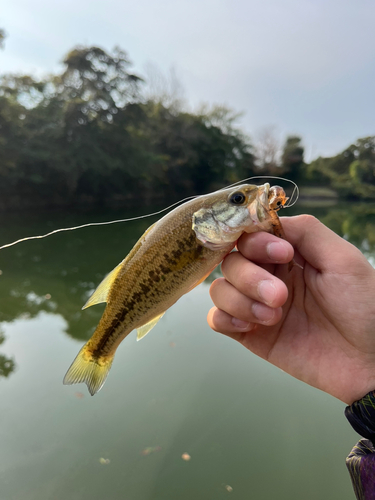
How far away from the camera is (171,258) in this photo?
1.76 metres

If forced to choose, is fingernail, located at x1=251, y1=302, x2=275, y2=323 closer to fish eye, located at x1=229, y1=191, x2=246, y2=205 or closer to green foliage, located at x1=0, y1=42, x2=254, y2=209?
fish eye, located at x1=229, y1=191, x2=246, y2=205

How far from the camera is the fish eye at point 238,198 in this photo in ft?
5.54

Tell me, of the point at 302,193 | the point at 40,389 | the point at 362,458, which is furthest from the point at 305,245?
the point at 302,193

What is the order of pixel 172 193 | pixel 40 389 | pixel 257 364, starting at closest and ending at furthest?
pixel 40 389 < pixel 257 364 < pixel 172 193

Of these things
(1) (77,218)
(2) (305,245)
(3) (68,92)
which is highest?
(3) (68,92)

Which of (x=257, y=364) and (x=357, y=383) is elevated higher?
(x=357, y=383)

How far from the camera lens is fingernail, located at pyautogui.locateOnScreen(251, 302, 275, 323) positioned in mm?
1717

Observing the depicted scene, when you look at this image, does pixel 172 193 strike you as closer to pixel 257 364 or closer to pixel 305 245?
pixel 257 364

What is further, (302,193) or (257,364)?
(302,193)

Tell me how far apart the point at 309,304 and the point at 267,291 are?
683 mm

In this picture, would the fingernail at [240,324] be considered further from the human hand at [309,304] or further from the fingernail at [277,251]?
the fingernail at [277,251]

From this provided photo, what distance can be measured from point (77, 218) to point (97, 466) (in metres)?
16.6

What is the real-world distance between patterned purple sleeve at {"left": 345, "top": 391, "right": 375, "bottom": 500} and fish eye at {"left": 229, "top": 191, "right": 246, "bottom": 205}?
1.35m

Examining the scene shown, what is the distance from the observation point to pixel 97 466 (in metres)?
3.02
